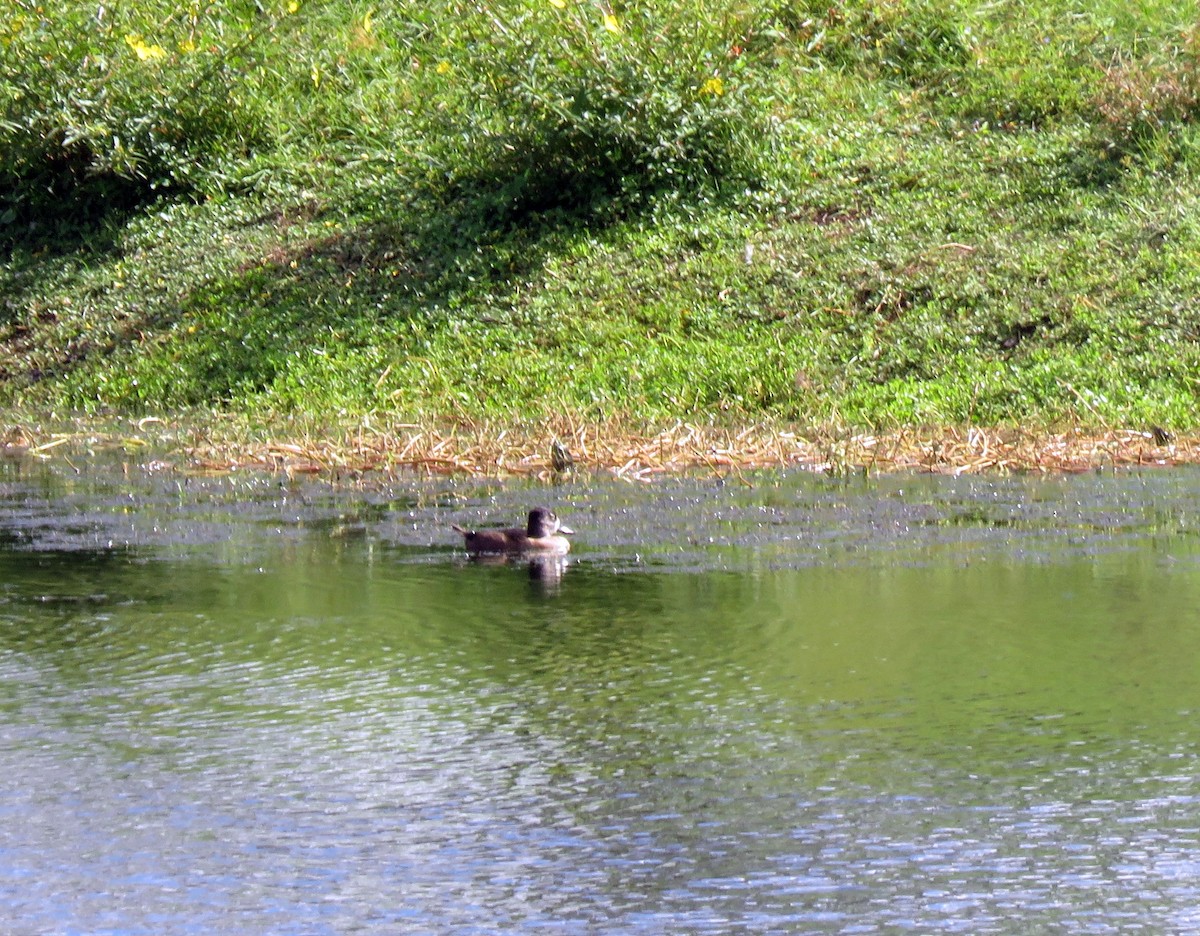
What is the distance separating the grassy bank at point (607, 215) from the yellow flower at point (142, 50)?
28 mm

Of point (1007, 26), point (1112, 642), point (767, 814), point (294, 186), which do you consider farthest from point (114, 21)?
point (767, 814)

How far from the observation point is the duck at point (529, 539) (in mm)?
9492

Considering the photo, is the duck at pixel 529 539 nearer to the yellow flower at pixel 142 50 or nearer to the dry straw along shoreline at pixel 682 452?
the dry straw along shoreline at pixel 682 452

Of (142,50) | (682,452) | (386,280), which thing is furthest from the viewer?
(142,50)

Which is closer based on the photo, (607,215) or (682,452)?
(682,452)

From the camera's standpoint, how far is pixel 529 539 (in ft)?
31.1

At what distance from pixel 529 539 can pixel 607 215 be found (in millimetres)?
9794

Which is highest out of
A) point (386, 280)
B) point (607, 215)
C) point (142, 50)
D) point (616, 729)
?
point (142, 50)

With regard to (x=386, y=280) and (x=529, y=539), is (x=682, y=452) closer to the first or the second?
(x=529, y=539)

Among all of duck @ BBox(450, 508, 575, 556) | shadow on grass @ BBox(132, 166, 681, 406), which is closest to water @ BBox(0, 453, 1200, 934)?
duck @ BBox(450, 508, 575, 556)

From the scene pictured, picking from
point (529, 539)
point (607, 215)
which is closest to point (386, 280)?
point (607, 215)

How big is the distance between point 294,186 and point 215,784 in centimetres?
1635

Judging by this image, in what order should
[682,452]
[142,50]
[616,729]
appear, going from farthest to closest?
[142,50]
[682,452]
[616,729]

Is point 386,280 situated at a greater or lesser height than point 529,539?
greater
